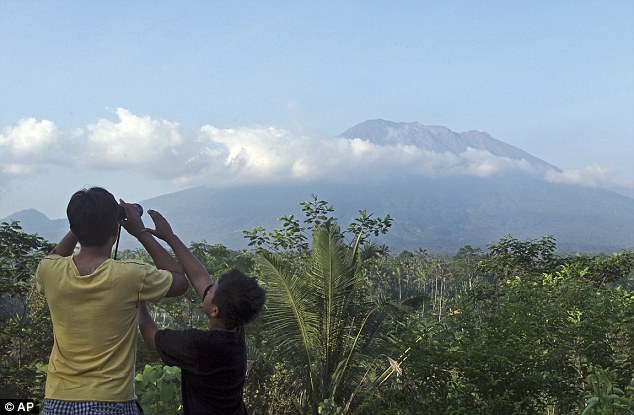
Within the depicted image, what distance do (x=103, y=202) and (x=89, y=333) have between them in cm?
39

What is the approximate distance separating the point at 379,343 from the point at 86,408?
21.0 ft

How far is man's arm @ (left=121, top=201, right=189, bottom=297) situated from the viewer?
1818 millimetres

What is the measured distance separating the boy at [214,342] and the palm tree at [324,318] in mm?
5396

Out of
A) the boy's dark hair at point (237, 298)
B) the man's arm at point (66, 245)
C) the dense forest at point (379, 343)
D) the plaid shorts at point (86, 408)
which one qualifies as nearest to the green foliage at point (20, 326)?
the dense forest at point (379, 343)

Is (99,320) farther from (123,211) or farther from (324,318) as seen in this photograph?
(324,318)

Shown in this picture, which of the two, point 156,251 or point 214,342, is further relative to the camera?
point 156,251

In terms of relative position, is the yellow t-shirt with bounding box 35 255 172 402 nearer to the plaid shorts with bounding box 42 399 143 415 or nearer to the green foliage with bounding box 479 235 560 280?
the plaid shorts with bounding box 42 399 143 415

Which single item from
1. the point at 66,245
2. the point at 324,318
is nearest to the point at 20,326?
the point at 324,318

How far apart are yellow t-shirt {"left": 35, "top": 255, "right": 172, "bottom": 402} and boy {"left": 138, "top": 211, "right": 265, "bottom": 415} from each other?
97 millimetres

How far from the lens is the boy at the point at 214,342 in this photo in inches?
68.4

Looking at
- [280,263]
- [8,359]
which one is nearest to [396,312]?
[280,263]

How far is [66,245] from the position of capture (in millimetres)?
1933

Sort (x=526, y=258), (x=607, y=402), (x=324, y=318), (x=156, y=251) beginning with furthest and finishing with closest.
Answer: (x=526, y=258)
(x=324, y=318)
(x=607, y=402)
(x=156, y=251)

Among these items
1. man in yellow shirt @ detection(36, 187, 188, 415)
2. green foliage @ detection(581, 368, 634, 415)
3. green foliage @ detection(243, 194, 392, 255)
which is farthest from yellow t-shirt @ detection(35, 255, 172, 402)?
green foliage @ detection(243, 194, 392, 255)
